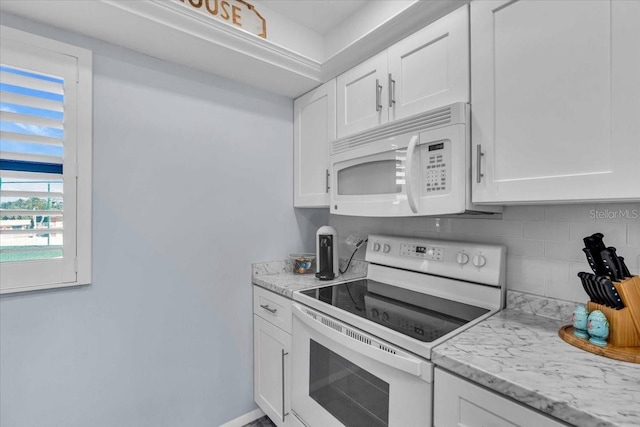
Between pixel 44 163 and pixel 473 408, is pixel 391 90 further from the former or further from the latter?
pixel 44 163

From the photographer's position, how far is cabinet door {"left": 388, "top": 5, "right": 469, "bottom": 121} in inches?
46.4

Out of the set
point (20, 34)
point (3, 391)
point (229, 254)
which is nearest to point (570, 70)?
point (229, 254)

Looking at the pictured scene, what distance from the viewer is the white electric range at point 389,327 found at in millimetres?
1001

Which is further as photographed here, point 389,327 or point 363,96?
point 363,96

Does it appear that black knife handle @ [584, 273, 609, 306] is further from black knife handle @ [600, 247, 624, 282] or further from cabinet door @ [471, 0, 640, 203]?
cabinet door @ [471, 0, 640, 203]

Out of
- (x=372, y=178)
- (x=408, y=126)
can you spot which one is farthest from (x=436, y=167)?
(x=372, y=178)

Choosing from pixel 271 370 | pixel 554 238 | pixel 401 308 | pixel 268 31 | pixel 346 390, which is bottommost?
pixel 271 370

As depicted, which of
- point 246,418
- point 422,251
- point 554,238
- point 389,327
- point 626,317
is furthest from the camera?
point 246,418

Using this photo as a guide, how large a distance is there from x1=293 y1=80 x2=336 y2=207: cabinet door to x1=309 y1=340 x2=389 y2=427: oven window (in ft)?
2.91

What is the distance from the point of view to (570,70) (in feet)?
3.00

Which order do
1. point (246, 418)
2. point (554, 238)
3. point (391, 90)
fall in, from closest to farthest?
point (554, 238) < point (391, 90) < point (246, 418)

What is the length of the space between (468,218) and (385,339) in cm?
78

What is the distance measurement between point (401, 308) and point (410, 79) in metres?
1.03

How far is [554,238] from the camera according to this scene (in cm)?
121
